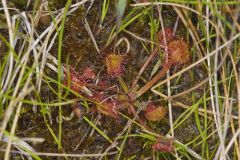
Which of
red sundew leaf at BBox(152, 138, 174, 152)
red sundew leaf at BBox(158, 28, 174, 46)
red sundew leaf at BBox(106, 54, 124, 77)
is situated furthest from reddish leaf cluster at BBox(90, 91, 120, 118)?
red sundew leaf at BBox(158, 28, 174, 46)

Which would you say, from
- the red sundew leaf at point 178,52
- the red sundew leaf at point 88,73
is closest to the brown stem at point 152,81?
the red sundew leaf at point 178,52

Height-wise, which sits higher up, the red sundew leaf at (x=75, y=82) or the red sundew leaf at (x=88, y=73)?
the red sundew leaf at (x=88, y=73)

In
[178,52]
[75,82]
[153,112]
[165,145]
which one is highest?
[178,52]

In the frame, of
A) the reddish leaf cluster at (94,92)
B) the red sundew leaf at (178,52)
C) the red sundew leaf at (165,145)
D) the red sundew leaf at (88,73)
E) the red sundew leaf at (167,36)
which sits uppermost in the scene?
the red sundew leaf at (167,36)

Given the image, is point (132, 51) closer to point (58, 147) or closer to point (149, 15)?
point (149, 15)

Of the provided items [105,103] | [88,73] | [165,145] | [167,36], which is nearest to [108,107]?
[105,103]

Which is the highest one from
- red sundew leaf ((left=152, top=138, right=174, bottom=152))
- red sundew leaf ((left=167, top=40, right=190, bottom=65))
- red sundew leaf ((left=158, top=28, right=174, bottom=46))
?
red sundew leaf ((left=158, top=28, right=174, bottom=46))

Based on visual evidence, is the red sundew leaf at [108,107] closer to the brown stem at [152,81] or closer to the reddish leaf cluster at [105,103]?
the reddish leaf cluster at [105,103]

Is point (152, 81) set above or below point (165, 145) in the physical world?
above

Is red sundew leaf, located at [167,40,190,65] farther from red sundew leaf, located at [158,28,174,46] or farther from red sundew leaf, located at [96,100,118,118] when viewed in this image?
red sundew leaf, located at [96,100,118,118]

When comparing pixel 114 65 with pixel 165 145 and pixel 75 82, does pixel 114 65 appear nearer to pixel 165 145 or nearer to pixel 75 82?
pixel 75 82
